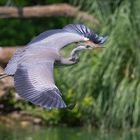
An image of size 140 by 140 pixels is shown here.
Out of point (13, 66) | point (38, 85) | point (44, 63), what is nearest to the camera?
point (38, 85)

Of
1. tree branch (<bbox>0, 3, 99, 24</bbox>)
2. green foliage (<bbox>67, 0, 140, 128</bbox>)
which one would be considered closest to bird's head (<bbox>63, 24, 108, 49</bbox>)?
green foliage (<bbox>67, 0, 140, 128</bbox>)

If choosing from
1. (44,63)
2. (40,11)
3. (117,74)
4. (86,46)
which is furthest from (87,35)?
(40,11)

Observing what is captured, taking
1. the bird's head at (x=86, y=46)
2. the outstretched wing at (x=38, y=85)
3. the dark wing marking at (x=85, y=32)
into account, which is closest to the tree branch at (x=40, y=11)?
the dark wing marking at (x=85, y=32)

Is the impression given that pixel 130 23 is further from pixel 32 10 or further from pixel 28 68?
pixel 28 68

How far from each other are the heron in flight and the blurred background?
3.43 meters

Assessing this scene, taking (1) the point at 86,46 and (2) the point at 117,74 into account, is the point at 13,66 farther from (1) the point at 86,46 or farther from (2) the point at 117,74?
(2) the point at 117,74

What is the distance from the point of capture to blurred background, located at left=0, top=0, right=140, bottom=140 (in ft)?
35.1

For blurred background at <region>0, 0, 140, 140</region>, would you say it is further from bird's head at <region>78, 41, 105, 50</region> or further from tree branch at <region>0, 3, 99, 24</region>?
bird's head at <region>78, 41, 105, 50</region>

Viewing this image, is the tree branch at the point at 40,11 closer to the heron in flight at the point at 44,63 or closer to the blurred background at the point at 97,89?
the blurred background at the point at 97,89

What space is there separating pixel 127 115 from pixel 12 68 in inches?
186

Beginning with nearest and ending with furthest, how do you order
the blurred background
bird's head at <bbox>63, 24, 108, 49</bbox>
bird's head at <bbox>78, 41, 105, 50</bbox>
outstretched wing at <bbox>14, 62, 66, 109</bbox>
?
outstretched wing at <bbox>14, 62, 66, 109</bbox>
bird's head at <bbox>78, 41, 105, 50</bbox>
bird's head at <bbox>63, 24, 108, 49</bbox>
the blurred background

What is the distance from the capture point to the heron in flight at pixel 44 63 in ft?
18.9

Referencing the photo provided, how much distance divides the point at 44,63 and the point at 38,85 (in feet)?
1.09

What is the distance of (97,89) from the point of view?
11.2m
